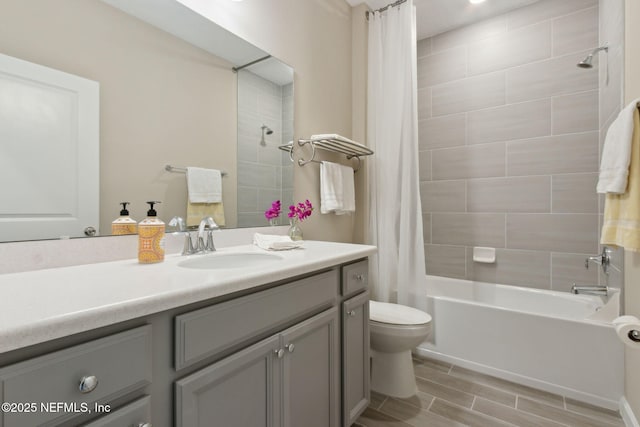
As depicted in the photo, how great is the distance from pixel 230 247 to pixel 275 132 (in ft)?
2.38

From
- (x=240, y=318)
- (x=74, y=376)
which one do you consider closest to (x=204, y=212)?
(x=240, y=318)

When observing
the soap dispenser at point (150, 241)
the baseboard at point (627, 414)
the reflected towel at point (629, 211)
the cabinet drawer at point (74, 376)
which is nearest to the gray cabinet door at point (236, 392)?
the cabinet drawer at point (74, 376)

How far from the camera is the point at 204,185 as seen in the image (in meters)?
1.40

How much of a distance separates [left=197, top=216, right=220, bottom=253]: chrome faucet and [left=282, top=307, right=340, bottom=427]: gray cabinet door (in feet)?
1.79

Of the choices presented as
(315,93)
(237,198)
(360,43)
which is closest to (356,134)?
(315,93)

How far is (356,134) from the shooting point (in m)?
2.46

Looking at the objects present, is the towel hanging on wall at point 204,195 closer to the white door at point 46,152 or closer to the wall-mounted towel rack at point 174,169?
the wall-mounted towel rack at point 174,169

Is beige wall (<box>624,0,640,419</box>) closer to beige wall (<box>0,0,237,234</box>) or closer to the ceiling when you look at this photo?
the ceiling

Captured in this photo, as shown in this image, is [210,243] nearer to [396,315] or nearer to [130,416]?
[130,416]

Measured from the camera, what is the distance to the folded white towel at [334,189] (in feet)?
6.75

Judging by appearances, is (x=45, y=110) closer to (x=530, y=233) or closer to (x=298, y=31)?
(x=298, y=31)

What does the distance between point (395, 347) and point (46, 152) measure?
1760 millimetres

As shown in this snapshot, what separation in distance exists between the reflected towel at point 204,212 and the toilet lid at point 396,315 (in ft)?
3.37

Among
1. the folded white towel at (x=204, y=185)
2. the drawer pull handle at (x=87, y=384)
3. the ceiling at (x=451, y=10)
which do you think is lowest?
the drawer pull handle at (x=87, y=384)
